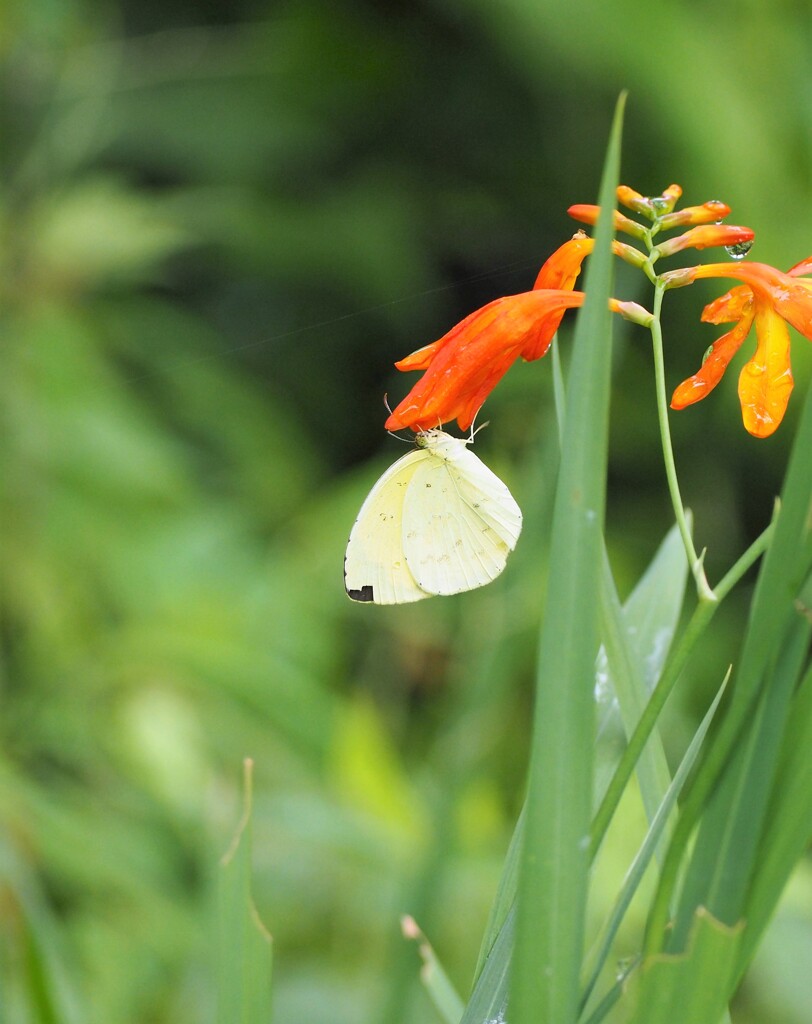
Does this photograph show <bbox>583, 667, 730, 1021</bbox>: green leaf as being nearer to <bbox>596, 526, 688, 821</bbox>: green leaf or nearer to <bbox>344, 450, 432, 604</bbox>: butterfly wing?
<bbox>596, 526, 688, 821</bbox>: green leaf

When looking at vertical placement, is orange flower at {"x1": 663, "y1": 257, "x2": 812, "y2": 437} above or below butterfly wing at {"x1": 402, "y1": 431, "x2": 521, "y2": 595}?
above

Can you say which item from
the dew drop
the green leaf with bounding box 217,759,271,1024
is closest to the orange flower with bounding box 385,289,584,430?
the dew drop

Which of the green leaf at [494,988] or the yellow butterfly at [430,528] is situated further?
the yellow butterfly at [430,528]

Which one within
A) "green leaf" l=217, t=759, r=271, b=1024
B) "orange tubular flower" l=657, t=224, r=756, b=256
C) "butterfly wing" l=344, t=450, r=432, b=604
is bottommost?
"green leaf" l=217, t=759, r=271, b=1024

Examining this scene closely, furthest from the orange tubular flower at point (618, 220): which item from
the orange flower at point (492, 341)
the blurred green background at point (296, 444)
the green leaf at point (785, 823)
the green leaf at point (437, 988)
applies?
the green leaf at point (437, 988)

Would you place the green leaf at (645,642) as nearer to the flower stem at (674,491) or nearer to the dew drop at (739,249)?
the flower stem at (674,491)

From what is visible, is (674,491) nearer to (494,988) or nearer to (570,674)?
(570,674)
